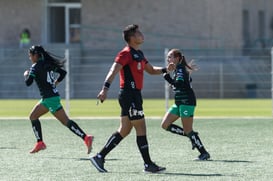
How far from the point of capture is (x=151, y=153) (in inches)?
586

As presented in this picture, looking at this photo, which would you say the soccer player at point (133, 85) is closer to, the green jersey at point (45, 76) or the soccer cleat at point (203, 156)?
the soccer cleat at point (203, 156)

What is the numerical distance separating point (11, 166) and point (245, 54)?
30.6m

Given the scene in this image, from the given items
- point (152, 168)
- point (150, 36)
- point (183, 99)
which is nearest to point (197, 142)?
point (183, 99)

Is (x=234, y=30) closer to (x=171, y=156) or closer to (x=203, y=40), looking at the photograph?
(x=203, y=40)

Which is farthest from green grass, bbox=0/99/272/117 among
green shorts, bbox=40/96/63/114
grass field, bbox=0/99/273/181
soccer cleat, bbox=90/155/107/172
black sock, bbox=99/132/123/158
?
soccer cleat, bbox=90/155/107/172

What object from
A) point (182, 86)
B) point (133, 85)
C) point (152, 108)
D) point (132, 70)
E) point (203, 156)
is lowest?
point (152, 108)

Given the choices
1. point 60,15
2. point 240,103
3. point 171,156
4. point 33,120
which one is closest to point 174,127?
point 171,156

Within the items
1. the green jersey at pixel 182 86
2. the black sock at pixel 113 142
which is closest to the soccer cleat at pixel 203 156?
the green jersey at pixel 182 86

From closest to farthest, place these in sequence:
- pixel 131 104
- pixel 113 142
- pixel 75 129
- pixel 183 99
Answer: pixel 131 104, pixel 113 142, pixel 183 99, pixel 75 129

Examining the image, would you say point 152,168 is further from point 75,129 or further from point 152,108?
point 152,108

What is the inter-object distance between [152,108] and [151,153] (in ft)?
50.5

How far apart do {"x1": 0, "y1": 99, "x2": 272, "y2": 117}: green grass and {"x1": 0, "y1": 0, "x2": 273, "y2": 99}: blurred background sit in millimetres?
3690

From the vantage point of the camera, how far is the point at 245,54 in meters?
42.8

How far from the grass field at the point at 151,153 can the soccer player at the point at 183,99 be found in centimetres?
30
